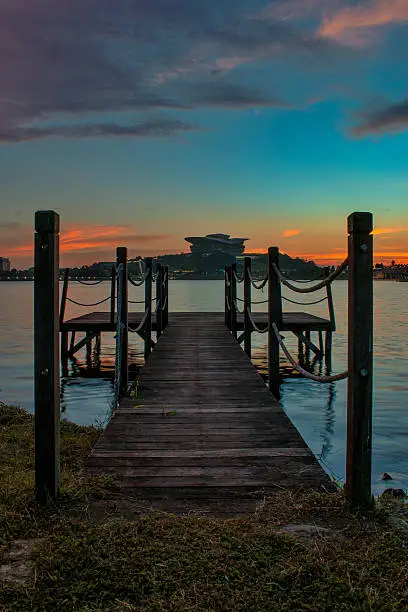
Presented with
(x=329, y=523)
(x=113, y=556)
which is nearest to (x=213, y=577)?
(x=113, y=556)

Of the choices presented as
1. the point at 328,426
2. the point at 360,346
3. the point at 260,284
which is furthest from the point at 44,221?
the point at 328,426

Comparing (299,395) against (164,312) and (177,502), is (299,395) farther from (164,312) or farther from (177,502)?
(177,502)

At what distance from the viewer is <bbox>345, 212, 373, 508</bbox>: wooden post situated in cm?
381

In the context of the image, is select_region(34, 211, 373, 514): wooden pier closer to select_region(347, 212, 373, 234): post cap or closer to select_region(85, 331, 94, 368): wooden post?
select_region(347, 212, 373, 234): post cap

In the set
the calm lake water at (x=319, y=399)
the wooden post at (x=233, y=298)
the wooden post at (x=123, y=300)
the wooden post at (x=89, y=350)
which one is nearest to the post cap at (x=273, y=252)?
the wooden post at (x=123, y=300)

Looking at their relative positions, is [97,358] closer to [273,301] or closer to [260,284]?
[260,284]

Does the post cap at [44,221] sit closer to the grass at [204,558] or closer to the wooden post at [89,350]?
the grass at [204,558]

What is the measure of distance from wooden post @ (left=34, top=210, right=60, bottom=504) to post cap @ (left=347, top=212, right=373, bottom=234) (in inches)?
82.1

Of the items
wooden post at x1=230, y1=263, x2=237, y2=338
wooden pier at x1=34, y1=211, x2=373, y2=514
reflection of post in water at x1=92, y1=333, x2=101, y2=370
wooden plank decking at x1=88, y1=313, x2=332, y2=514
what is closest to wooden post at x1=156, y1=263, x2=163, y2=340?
wooden post at x1=230, y1=263, x2=237, y2=338

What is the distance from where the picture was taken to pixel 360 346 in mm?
3840

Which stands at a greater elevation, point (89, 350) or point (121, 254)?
point (121, 254)

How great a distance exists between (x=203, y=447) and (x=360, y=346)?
1987 mm

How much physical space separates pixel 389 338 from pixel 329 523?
28291mm

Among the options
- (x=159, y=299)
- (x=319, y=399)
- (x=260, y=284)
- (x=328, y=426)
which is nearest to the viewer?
(x=260, y=284)
